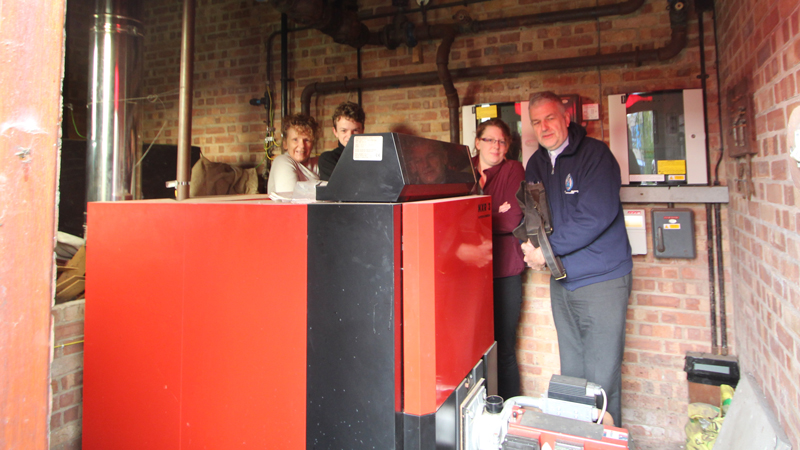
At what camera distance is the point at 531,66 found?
9.34 feet

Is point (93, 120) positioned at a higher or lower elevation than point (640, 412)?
higher

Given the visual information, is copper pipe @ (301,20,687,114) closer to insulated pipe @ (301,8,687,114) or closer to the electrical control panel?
insulated pipe @ (301,8,687,114)

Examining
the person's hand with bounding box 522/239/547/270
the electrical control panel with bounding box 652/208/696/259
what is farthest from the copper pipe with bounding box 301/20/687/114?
the person's hand with bounding box 522/239/547/270

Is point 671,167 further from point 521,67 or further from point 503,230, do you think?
point 503,230

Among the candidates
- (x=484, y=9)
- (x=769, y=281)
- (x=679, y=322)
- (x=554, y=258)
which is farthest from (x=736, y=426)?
(x=484, y=9)

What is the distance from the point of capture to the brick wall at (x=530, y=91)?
8.73ft

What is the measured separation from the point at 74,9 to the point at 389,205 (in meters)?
4.87

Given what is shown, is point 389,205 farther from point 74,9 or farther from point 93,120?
point 74,9

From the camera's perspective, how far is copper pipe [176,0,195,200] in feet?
7.12

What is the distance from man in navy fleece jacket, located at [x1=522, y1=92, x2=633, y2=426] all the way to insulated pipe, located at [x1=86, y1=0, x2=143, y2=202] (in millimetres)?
2016

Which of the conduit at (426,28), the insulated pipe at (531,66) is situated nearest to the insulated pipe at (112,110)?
the conduit at (426,28)

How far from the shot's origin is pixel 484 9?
304 cm

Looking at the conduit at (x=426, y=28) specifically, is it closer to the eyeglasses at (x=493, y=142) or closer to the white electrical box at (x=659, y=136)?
the white electrical box at (x=659, y=136)

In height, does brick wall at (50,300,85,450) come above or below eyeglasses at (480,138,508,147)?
below
